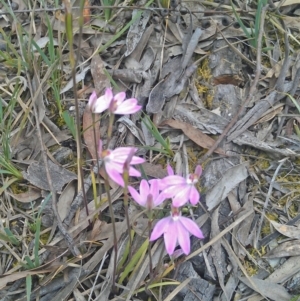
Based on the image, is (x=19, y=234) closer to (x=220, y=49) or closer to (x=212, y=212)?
(x=212, y=212)

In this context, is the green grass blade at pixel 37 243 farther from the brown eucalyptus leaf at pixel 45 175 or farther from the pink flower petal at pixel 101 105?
the pink flower petal at pixel 101 105

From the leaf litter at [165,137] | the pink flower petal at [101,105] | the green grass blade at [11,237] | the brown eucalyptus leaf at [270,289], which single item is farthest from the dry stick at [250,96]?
the green grass blade at [11,237]

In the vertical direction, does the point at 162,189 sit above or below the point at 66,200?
above

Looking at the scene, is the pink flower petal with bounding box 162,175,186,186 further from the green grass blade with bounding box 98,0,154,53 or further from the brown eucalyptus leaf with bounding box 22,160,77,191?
the green grass blade with bounding box 98,0,154,53

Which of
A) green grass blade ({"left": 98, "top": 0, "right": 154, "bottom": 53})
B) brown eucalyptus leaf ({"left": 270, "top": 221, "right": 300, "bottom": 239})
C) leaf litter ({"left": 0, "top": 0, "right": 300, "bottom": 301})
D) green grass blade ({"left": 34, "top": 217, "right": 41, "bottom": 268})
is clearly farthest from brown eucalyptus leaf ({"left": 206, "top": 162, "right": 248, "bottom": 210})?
green grass blade ({"left": 98, "top": 0, "right": 154, "bottom": 53})

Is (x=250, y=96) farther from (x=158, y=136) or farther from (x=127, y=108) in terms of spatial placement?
(x=127, y=108)

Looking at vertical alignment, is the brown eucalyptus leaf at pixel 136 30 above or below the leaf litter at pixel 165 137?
above

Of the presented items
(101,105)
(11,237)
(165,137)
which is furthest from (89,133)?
(101,105)
